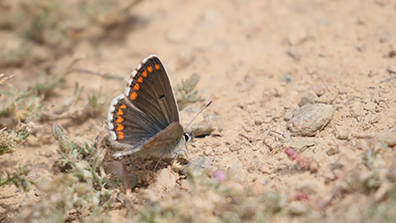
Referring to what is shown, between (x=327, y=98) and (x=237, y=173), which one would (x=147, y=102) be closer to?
(x=237, y=173)

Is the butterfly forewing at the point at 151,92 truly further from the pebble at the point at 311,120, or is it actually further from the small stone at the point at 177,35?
the small stone at the point at 177,35

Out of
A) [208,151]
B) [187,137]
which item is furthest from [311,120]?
[187,137]

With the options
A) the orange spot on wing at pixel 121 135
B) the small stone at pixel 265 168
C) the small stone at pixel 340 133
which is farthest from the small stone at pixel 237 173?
the orange spot on wing at pixel 121 135

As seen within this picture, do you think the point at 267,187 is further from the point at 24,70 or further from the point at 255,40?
the point at 24,70

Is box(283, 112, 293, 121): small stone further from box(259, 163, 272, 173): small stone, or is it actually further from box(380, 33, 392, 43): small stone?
box(380, 33, 392, 43): small stone

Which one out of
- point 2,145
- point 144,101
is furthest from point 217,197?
point 2,145

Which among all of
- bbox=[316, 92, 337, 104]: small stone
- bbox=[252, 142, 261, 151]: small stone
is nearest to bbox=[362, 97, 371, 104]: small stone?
bbox=[316, 92, 337, 104]: small stone
